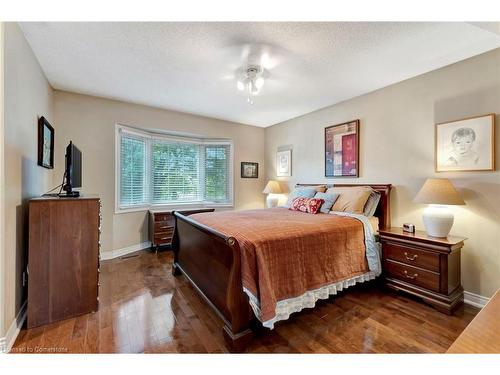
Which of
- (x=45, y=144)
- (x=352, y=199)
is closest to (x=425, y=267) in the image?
(x=352, y=199)

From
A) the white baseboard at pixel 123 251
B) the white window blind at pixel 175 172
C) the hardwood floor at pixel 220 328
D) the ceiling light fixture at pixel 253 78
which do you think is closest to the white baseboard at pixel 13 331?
the hardwood floor at pixel 220 328

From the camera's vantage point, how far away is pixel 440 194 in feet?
7.16

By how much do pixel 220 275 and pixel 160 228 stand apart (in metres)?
2.36

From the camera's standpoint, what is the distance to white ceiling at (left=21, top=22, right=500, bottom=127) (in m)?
1.86

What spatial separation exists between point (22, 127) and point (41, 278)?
1262 millimetres

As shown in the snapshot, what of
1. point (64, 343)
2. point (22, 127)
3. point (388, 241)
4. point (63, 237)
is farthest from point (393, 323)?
point (22, 127)

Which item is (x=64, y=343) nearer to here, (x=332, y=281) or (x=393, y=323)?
(x=332, y=281)

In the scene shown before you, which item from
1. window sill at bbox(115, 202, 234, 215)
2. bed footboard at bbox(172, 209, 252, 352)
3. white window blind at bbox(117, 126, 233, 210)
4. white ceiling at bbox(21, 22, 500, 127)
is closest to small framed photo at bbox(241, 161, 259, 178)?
white window blind at bbox(117, 126, 233, 210)

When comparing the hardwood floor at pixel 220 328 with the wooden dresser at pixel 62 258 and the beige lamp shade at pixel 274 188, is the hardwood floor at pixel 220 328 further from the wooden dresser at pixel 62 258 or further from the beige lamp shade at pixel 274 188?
the beige lamp shade at pixel 274 188

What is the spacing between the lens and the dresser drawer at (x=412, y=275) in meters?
2.16

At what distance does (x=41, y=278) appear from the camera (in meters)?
1.86

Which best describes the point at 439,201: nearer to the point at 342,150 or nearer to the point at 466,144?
the point at 466,144

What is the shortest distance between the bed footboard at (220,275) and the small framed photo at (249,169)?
8.29ft

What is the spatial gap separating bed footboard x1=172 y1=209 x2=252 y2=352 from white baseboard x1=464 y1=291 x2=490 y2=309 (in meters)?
2.27
